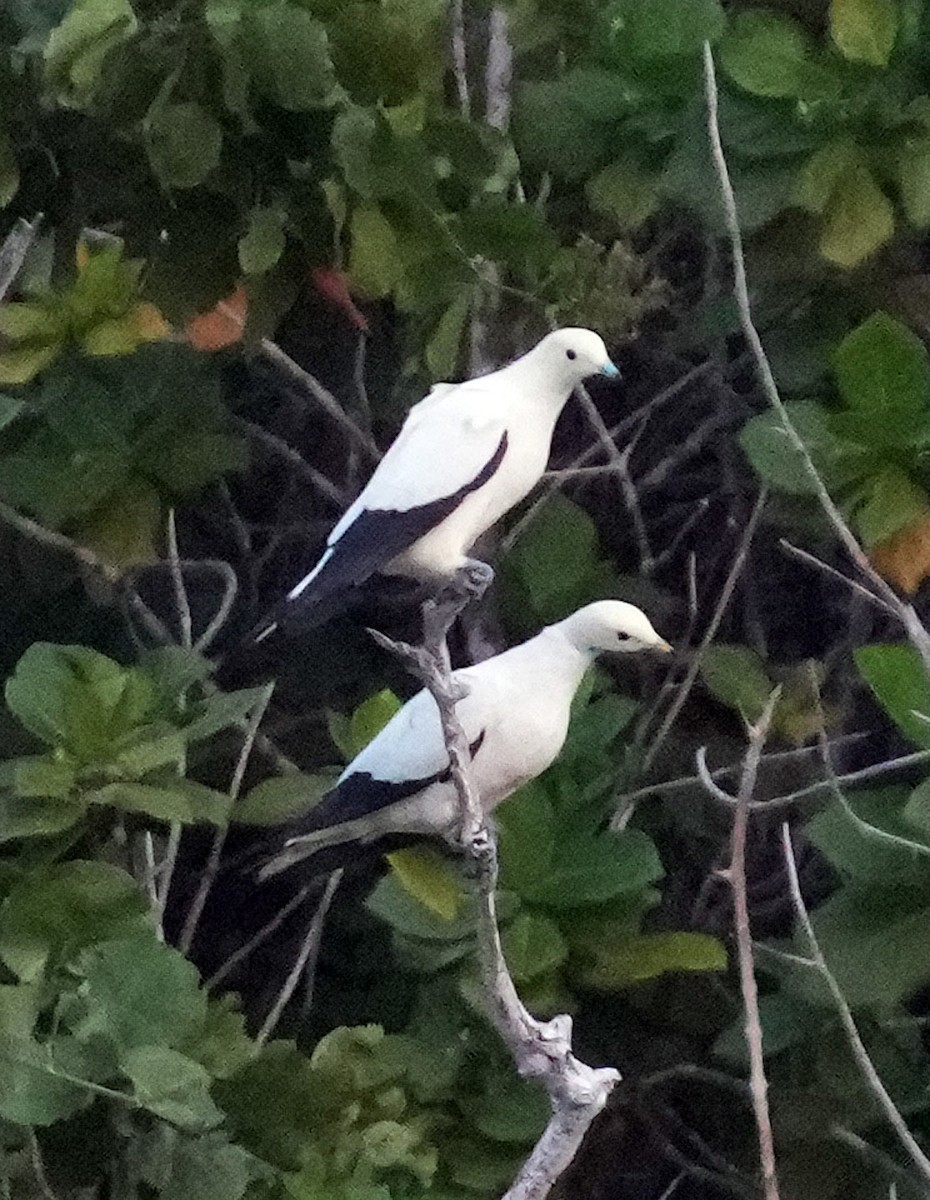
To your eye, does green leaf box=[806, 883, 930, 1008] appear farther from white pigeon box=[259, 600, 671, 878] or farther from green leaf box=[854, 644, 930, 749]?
white pigeon box=[259, 600, 671, 878]

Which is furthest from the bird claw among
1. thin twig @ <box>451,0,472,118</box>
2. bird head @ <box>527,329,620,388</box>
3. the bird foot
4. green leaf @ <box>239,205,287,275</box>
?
thin twig @ <box>451,0,472,118</box>

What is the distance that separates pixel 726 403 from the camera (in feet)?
4.47

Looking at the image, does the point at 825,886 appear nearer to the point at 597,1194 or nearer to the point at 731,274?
the point at 597,1194

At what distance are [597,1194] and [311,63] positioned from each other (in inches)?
40.7

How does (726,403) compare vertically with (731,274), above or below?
below

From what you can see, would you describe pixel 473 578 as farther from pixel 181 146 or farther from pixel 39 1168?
pixel 39 1168

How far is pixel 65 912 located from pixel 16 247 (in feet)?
1.49

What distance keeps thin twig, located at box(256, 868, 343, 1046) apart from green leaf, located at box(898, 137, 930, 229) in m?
0.59

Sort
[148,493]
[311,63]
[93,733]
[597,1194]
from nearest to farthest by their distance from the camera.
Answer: [311,63] → [93,733] → [148,493] → [597,1194]

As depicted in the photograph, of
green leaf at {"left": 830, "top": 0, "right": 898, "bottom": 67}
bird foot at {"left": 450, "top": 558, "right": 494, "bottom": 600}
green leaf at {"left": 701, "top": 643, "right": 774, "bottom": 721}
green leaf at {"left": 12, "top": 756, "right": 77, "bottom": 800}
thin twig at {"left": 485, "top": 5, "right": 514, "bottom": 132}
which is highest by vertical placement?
green leaf at {"left": 830, "top": 0, "right": 898, "bottom": 67}

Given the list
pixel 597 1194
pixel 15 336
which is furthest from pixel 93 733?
pixel 597 1194

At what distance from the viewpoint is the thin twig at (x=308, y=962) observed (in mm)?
1147

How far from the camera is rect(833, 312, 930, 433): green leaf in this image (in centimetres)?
98

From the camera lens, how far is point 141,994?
3.05 feet
